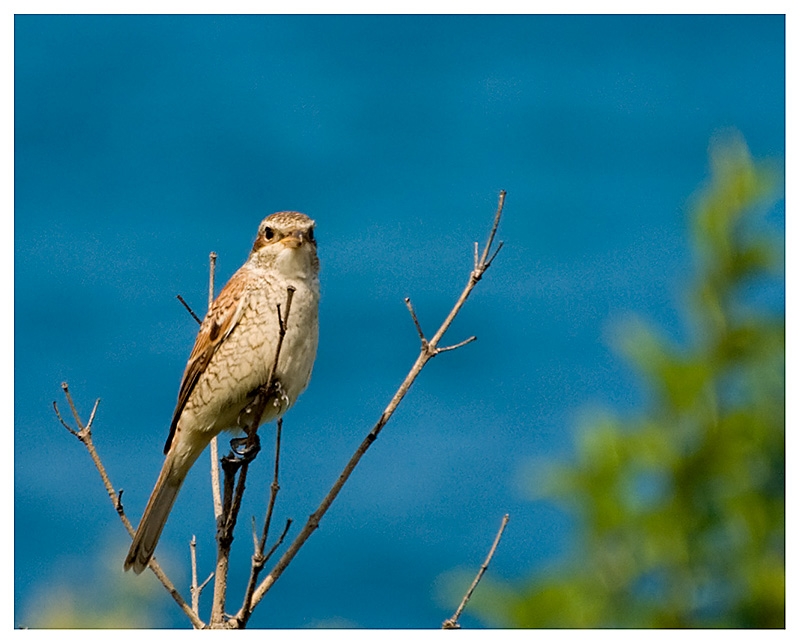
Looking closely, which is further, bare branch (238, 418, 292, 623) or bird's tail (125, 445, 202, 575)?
bird's tail (125, 445, 202, 575)

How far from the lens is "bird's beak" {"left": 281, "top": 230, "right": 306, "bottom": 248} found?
3.91 metres

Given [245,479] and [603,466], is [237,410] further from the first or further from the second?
[603,466]

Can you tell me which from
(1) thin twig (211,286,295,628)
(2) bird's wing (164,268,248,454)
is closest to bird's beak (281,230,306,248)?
(2) bird's wing (164,268,248,454)

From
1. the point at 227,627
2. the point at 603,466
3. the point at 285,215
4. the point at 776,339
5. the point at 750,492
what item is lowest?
the point at 227,627

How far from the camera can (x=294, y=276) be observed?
393cm

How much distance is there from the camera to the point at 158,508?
3.92 meters

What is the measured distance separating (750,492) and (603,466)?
539 millimetres

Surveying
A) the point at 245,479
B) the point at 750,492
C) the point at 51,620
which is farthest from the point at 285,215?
the point at 750,492

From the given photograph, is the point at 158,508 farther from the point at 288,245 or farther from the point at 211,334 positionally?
the point at 288,245

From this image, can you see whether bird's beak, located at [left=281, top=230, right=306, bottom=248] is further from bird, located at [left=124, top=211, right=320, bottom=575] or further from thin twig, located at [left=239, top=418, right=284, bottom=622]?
thin twig, located at [left=239, top=418, right=284, bottom=622]

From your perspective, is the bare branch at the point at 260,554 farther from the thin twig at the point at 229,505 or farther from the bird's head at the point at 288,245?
the bird's head at the point at 288,245

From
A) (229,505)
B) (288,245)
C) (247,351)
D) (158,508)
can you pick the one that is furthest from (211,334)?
(229,505)

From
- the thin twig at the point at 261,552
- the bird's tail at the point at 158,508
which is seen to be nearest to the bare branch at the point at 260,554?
the thin twig at the point at 261,552

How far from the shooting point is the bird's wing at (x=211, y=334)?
12.9 ft
